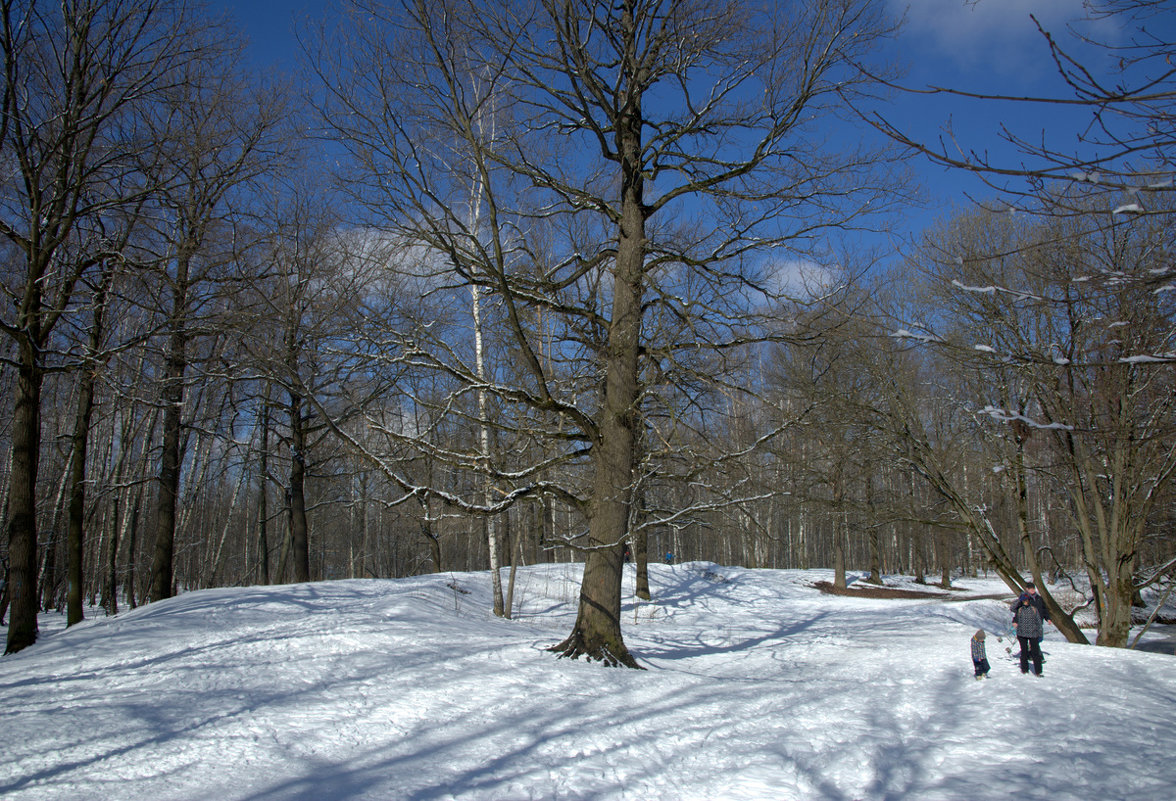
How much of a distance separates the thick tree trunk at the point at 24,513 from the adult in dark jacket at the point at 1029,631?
1327 centimetres

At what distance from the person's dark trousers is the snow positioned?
34 centimetres

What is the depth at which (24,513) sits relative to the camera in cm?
838

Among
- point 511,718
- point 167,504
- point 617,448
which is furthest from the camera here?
point 167,504

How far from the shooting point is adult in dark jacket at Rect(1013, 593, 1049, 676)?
29.3 ft

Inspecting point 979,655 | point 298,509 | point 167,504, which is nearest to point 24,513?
point 167,504

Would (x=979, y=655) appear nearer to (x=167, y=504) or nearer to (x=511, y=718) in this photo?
(x=511, y=718)

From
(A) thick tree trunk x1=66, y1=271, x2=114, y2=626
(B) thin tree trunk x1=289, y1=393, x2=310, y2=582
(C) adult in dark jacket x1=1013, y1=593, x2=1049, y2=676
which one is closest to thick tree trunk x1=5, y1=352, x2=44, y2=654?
(A) thick tree trunk x1=66, y1=271, x2=114, y2=626

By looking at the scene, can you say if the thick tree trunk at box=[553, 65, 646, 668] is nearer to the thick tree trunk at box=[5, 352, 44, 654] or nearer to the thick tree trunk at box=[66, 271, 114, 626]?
the thick tree trunk at box=[5, 352, 44, 654]

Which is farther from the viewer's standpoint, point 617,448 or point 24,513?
point 24,513

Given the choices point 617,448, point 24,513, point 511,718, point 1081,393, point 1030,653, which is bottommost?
point 1030,653

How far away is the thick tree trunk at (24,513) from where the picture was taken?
8.29 m

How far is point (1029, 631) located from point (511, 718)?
7649 mm

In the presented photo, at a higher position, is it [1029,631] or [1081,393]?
[1081,393]

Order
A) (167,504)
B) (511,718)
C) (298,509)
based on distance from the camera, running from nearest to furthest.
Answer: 1. (511,718)
2. (167,504)
3. (298,509)
